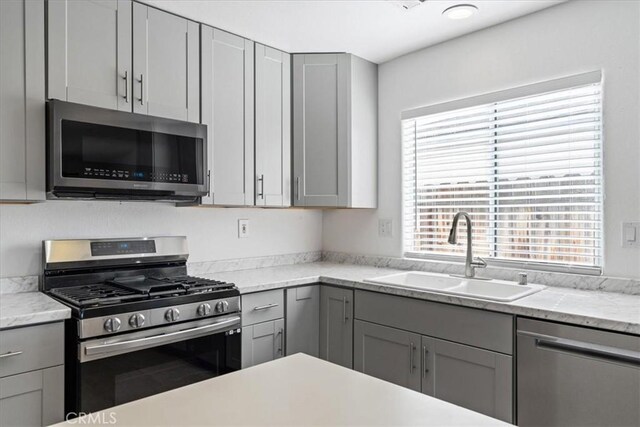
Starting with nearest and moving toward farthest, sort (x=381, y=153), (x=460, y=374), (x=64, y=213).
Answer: (x=460, y=374), (x=64, y=213), (x=381, y=153)

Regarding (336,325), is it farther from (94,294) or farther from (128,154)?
(128,154)

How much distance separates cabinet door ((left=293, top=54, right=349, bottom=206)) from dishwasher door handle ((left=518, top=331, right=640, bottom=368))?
1.49 m

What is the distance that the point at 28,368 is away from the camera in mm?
1638

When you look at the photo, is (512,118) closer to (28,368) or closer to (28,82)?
(28,82)

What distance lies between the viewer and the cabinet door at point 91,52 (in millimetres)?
1959

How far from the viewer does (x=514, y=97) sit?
2467 millimetres

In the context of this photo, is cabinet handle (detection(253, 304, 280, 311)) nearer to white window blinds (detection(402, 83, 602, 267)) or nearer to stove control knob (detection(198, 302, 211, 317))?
stove control knob (detection(198, 302, 211, 317))

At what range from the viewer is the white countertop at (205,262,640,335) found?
1672mm

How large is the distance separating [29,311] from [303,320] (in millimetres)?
1420

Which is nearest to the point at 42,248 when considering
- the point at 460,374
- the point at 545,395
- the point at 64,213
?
the point at 64,213

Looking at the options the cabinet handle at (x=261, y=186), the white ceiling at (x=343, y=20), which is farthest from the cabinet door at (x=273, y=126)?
the white ceiling at (x=343, y=20)

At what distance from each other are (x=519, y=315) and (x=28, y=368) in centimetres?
195

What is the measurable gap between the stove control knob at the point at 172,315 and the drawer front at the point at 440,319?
3.31 feet

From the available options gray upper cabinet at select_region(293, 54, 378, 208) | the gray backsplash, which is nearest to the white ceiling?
gray upper cabinet at select_region(293, 54, 378, 208)
